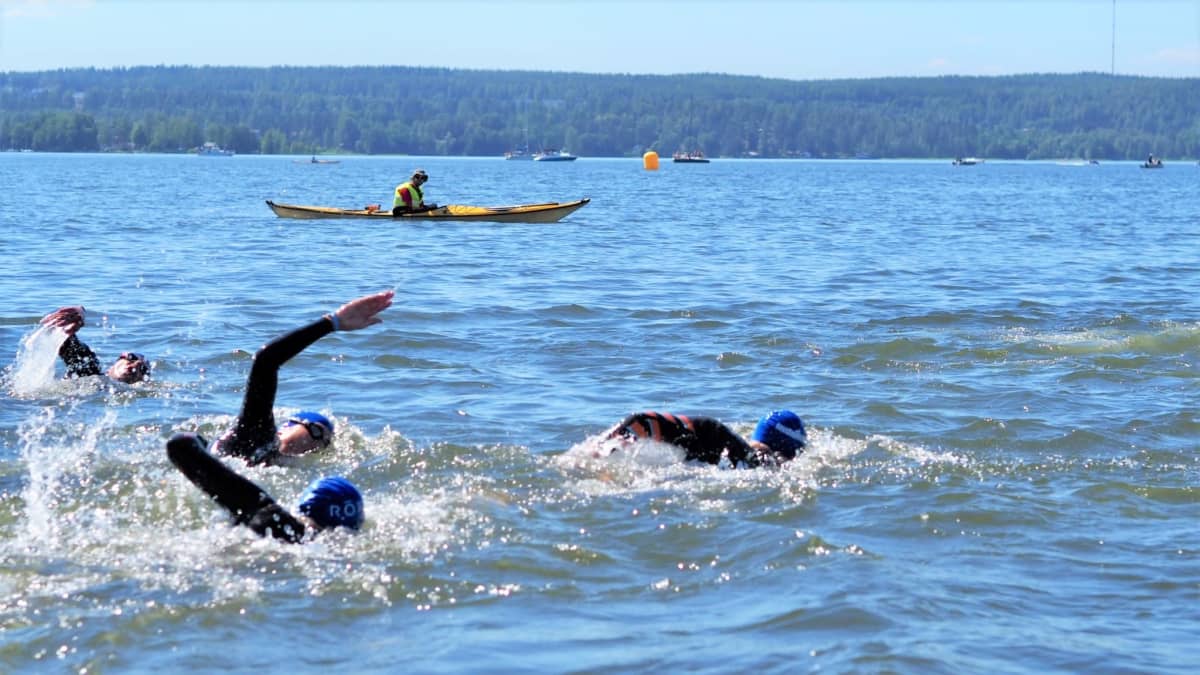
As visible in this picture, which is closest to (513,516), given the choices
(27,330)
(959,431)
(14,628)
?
(14,628)

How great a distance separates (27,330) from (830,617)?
12.6m

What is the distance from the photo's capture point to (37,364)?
13984 millimetres

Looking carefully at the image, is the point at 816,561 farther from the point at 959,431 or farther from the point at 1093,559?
the point at 959,431

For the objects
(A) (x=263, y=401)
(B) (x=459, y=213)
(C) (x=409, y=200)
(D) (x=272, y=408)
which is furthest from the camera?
(B) (x=459, y=213)

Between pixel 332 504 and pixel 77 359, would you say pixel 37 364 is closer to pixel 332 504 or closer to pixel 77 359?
pixel 77 359

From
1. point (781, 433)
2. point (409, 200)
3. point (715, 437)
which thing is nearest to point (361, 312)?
point (715, 437)

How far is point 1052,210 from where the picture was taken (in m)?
57.1

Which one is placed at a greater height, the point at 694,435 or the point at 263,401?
the point at 263,401

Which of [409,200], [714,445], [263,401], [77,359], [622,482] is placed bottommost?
[622,482]

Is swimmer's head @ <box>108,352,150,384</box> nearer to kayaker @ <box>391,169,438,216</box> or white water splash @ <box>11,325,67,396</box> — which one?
white water splash @ <box>11,325,67,396</box>

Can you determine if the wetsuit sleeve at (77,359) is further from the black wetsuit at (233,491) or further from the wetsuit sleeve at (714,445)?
the wetsuit sleeve at (714,445)

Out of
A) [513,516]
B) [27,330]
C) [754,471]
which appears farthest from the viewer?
[27,330]

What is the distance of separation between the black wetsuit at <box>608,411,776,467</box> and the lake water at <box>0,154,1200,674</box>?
179 mm

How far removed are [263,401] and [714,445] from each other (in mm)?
3120
